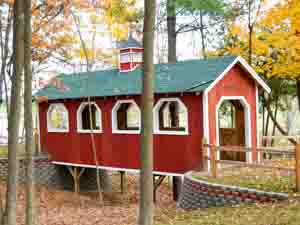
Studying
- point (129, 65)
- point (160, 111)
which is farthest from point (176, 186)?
point (129, 65)

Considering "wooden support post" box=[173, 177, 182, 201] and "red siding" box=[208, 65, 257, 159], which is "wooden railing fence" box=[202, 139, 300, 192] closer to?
"red siding" box=[208, 65, 257, 159]

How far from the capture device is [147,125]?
4906 mm

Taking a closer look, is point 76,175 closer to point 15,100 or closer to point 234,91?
point 234,91

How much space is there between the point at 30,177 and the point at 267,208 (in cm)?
399

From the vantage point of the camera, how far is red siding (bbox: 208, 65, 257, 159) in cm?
1209

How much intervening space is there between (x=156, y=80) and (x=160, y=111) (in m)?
1.10

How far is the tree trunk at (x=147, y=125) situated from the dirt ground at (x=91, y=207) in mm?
3804

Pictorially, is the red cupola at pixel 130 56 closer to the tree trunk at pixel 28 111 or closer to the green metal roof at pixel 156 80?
the green metal roof at pixel 156 80

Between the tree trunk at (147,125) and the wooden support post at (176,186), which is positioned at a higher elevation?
the tree trunk at (147,125)

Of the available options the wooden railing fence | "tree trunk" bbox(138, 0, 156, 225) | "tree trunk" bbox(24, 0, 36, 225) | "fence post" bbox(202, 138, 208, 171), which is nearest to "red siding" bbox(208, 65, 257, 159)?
"fence post" bbox(202, 138, 208, 171)

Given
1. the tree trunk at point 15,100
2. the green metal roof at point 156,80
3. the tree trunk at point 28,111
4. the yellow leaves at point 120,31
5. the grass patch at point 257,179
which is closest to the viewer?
the tree trunk at point 15,100

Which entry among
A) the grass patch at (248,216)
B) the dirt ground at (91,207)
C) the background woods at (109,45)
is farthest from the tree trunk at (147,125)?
the dirt ground at (91,207)

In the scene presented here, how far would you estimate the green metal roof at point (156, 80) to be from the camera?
1226 centimetres

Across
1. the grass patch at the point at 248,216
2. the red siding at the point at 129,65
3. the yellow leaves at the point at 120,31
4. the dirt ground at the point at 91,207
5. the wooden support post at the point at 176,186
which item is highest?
the yellow leaves at the point at 120,31
